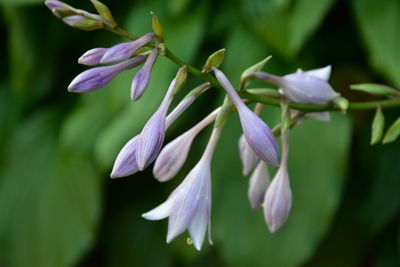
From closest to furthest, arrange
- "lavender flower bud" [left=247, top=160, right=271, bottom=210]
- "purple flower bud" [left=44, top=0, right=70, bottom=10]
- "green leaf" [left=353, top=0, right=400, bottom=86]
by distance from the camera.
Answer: "purple flower bud" [left=44, top=0, right=70, bottom=10] < "lavender flower bud" [left=247, top=160, right=271, bottom=210] < "green leaf" [left=353, top=0, right=400, bottom=86]

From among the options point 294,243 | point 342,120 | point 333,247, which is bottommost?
point 333,247

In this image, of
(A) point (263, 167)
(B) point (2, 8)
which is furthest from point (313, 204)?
(B) point (2, 8)

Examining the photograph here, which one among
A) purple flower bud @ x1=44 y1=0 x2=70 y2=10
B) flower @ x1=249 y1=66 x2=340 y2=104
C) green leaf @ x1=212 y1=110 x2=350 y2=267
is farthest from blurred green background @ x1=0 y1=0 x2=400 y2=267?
purple flower bud @ x1=44 y1=0 x2=70 y2=10

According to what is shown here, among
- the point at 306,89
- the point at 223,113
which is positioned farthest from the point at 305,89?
the point at 223,113

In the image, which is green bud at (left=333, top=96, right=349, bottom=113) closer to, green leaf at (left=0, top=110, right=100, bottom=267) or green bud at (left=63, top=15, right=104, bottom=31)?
green bud at (left=63, top=15, right=104, bottom=31)

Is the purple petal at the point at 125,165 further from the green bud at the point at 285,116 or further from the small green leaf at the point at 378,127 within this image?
the small green leaf at the point at 378,127

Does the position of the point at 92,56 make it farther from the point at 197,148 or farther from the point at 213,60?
the point at 197,148

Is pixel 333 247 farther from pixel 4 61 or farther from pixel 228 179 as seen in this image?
pixel 4 61
